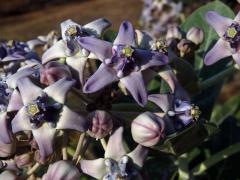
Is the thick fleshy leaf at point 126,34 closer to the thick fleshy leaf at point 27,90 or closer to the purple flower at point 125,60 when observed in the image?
the purple flower at point 125,60

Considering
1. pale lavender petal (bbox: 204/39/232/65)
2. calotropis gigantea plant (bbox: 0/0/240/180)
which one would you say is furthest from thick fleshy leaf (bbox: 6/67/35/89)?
pale lavender petal (bbox: 204/39/232/65)

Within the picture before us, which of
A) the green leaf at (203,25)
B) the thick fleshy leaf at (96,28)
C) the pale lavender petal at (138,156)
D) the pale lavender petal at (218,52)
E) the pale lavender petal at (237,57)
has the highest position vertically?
the thick fleshy leaf at (96,28)

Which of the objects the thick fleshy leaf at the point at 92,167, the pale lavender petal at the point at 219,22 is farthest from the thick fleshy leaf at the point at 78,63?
the pale lavender petal at the point at 219,22

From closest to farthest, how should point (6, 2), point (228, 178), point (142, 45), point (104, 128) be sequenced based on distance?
1. point (104, 128)
2. point (142, 45)
3. point (228, 178)
4. point (6, 2)

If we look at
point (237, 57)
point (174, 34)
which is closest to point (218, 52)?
point (237, 57)

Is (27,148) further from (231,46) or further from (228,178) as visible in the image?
(228,178)

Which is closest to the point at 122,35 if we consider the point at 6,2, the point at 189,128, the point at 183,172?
the point at 189,128
